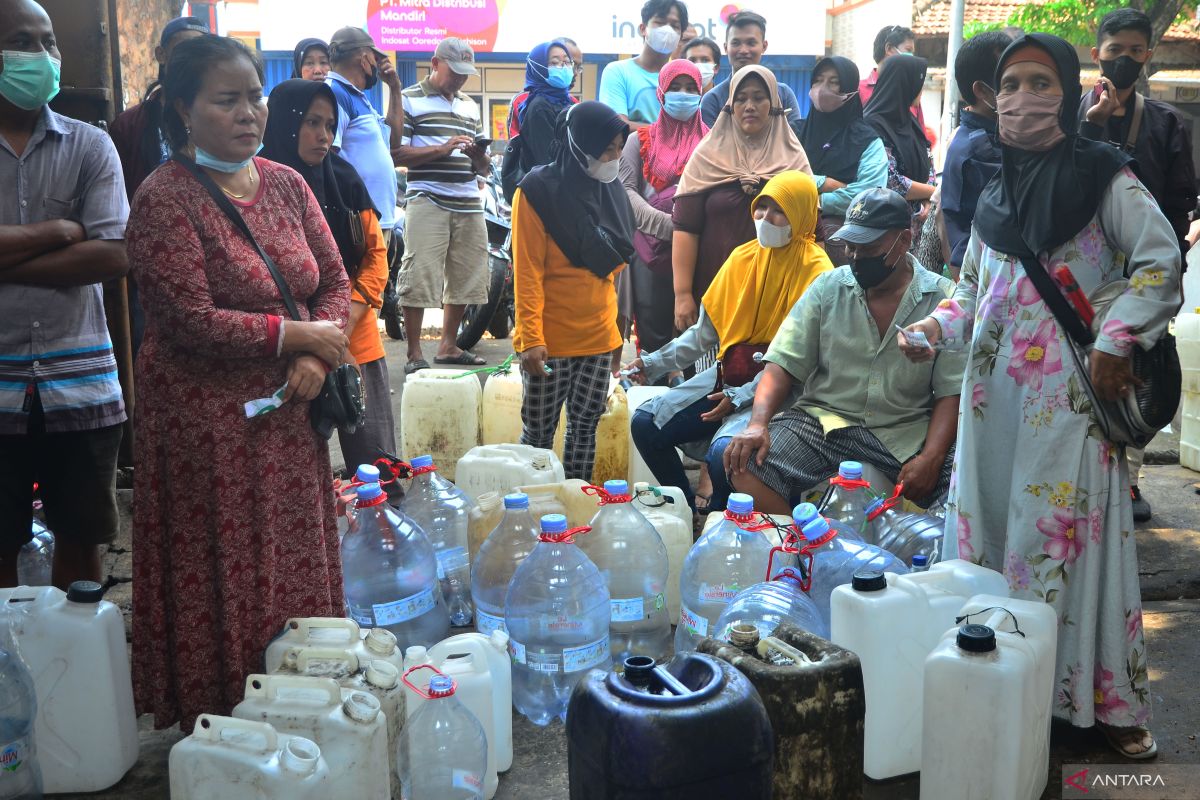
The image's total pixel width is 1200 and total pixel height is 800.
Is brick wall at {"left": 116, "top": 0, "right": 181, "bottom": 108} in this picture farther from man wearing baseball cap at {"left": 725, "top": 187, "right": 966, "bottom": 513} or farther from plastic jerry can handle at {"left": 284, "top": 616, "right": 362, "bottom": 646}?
man wearing baseball cap at {"left": 725, "top": 187, "right": 966, "bottom": 513}

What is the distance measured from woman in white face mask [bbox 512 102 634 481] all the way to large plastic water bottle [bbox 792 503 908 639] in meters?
1.75

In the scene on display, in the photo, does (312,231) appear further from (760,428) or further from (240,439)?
(760,428)

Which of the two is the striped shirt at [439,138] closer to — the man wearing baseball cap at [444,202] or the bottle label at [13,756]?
the man wearing baseball cap at [444,202]

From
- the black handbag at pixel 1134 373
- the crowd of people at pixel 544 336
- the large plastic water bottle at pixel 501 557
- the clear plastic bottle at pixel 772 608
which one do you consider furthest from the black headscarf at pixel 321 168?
the black handbag at pixel 1134 373

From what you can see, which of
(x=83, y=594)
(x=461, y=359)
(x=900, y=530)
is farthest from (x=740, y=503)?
(x=461, y=359)

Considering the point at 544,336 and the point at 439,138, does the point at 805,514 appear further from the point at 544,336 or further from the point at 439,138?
the point at 439,138

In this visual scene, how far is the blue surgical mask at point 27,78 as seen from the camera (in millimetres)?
2902

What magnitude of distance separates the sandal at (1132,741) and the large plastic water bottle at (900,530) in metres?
0.78

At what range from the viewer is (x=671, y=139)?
6008 millimetres

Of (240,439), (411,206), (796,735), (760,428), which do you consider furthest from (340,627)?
(411,206)

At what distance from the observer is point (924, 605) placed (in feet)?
8.50

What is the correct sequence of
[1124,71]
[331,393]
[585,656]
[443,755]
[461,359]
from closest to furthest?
[443,755]
[331,393]
[585,656]
[1124,71]
[461,359]

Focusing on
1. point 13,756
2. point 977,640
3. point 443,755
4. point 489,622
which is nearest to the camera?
point 977,640

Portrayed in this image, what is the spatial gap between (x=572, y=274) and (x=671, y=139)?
190 centimetres
